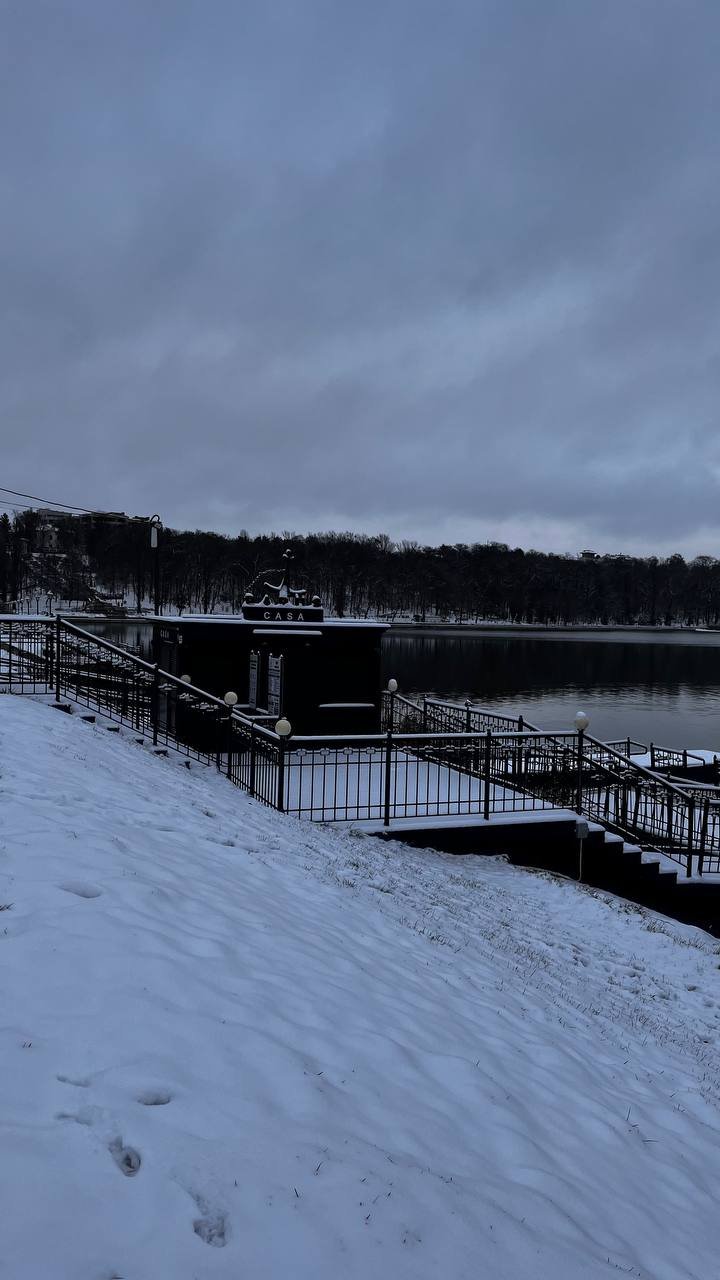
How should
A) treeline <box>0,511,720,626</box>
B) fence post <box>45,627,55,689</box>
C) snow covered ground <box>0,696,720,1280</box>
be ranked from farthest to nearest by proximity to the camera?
treeline <box>0,511,720,626</box>, fence post <box>45,627,55,689</box>, snow covered ground <box>0,696,720,1280</box>

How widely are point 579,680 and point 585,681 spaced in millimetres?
583

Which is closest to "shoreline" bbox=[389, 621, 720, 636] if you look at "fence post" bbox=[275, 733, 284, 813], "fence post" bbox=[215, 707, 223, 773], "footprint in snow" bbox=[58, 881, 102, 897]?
"fence post" bbox=[215, 707, 223, 773]

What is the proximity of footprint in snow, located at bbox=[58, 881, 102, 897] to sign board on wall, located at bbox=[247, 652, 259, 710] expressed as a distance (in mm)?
12001

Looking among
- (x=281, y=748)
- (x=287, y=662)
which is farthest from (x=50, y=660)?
(x=281, y=748)

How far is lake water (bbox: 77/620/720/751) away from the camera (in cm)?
3762

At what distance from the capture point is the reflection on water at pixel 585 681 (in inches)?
1484

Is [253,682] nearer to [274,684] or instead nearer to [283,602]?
[274,684]

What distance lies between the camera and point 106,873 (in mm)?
4797

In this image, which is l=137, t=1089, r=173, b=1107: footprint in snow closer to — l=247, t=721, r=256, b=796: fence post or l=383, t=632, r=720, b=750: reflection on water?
l=247, t=721, r=256, b=796: fence post

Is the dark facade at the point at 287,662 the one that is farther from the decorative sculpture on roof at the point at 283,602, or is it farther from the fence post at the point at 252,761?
the fence post at the point at 252,761

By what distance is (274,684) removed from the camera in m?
16.3

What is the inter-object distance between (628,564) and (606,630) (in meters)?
23.3

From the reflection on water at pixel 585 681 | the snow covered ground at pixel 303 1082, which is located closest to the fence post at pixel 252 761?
the snow covered ground at pixel 303 1082

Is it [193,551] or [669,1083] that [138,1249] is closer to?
[669,1083]
